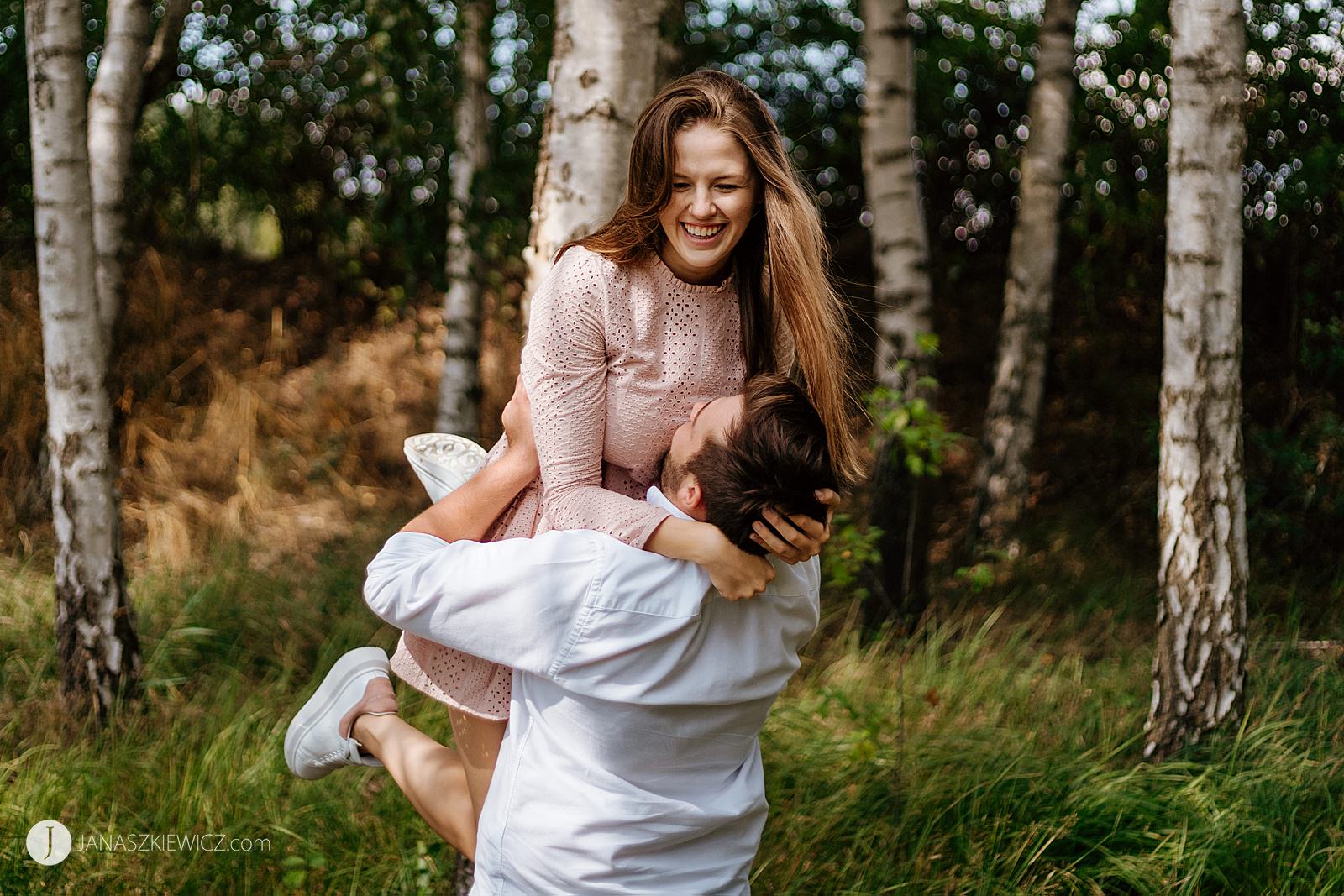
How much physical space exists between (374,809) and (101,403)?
1621 millimetres

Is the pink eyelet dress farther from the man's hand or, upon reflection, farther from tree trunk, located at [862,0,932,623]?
tree trunk, located at [862,0,932,623]

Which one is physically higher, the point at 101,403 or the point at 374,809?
the point at 101,403

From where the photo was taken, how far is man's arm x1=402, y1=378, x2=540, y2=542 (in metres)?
2.27

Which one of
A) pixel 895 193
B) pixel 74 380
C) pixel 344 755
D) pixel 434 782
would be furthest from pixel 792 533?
pixel 895 193

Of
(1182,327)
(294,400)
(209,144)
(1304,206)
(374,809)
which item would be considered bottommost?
(374,809)

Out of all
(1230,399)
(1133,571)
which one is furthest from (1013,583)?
(1230,399)

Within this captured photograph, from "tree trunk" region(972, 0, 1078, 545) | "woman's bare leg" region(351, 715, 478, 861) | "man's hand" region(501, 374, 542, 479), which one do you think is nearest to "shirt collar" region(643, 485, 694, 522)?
"man's hand" region(501, 374, 542, 479)

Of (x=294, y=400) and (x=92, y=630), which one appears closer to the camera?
(x=92, y=630)

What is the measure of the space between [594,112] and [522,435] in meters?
0.97

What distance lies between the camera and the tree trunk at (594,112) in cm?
280

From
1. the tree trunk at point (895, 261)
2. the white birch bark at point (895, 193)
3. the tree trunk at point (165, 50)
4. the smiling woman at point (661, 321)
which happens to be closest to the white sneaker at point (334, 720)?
the smiling woman at point (661, 321)

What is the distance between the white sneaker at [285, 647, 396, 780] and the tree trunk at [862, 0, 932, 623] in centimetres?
306

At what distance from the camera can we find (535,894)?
1.93 metres

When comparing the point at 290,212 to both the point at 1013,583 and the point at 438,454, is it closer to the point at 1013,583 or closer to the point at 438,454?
the point at 1013,583
